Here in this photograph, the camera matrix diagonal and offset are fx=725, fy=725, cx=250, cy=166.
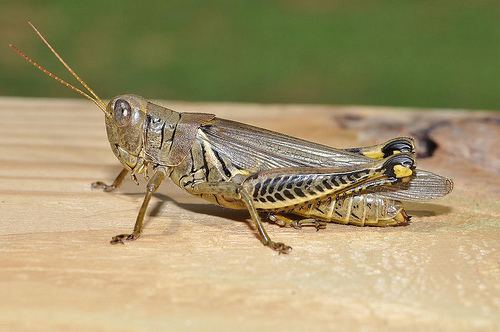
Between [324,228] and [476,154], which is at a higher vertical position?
[476,154]

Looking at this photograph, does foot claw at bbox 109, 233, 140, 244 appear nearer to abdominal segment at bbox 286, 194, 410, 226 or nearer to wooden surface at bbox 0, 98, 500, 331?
wooden surface at bbox 0, 98, 500, 331

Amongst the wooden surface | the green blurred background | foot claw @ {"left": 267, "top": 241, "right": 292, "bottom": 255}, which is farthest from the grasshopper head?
the green blurred background

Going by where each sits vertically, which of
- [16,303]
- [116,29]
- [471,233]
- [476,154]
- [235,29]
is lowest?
[16,303]

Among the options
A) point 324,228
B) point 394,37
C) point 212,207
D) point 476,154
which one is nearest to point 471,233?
point 324,228

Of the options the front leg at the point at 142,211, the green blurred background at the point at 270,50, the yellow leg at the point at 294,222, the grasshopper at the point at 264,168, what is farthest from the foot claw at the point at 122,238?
the green blurred background at the point at 270,50

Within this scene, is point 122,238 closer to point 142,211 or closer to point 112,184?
point 142,211

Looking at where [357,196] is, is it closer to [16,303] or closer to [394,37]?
[16,303]

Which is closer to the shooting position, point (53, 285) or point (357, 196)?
point (53, 285)

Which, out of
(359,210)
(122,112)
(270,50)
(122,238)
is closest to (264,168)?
(359,210)
